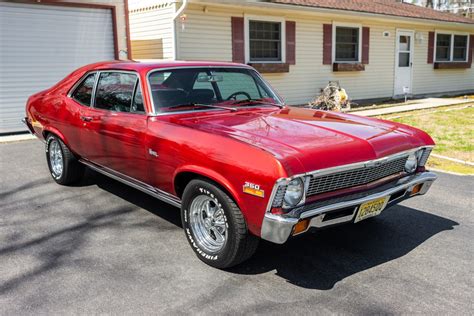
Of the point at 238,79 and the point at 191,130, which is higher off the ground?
the point at 238,79

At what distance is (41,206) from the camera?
200 inches

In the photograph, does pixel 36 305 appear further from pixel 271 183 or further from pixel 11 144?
pixel 11 144

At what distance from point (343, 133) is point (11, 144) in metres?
7.32

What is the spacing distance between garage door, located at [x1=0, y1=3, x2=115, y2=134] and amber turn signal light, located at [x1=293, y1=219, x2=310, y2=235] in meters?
8.83

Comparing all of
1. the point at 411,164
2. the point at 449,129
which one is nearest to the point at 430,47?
the point at 449,129

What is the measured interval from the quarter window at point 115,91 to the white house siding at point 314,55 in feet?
21.8

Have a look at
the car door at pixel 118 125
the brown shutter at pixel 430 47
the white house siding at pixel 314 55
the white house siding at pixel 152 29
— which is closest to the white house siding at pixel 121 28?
the white house siding at pixel 152 29

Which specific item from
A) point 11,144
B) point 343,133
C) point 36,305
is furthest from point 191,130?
point 11,144

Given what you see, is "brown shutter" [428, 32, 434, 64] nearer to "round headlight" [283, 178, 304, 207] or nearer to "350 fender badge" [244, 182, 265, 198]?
"round headlight" [283, 178, 304, 207]

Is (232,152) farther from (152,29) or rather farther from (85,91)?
(152,29)

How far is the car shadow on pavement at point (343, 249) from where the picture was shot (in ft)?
11.6

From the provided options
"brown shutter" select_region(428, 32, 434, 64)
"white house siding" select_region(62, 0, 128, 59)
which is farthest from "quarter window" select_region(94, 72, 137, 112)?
"brown shutter" select_region(428, 32, 434, 64)

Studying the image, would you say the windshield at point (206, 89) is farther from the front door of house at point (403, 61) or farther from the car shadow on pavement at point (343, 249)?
the front door of house at point (403, 61)

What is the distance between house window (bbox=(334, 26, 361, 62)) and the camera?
14922 millimetres
